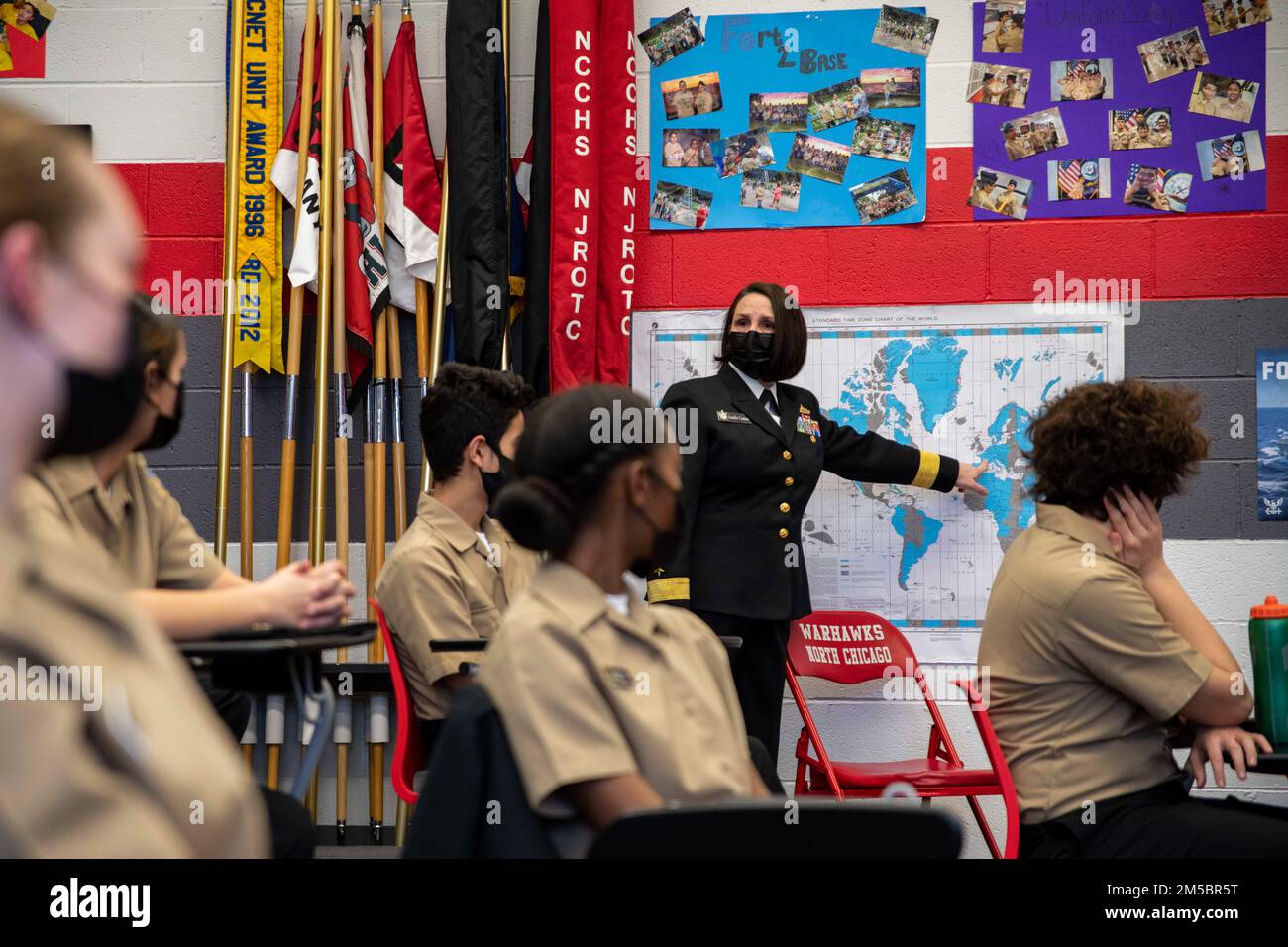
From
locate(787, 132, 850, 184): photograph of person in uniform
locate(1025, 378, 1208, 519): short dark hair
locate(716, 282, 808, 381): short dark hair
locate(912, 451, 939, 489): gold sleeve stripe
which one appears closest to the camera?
locate(1025, 378, 1208, 519): short dark hair

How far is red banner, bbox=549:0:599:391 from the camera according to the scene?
12.1ft

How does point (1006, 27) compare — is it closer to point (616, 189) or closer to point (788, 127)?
point (788, 127)

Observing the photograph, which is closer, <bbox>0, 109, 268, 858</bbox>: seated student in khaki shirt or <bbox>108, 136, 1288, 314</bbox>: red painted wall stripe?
<bbox>0, 109, 268, 858</bbox>: seated student in khaki shirt

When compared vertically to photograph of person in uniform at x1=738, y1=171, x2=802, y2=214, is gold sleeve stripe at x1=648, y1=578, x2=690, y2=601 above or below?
below

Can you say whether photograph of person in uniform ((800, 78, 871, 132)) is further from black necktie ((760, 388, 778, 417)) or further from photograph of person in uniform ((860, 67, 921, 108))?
black necktie ((760, 388, 778, 417))

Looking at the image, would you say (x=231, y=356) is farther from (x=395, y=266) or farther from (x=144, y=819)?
(x=144, y=819)

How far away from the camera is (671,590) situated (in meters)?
3.30

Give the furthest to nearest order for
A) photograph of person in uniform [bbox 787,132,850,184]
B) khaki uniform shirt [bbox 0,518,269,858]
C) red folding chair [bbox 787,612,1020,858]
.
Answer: photograph of person in uniform [bbox 787,132,850,184] < red folding chair [bbox 787,612,1020,858] < khaki uniform shirt [bbox 0,518,269,858]

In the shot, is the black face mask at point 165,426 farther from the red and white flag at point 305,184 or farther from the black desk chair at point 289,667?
the red and white flag at point 305,184

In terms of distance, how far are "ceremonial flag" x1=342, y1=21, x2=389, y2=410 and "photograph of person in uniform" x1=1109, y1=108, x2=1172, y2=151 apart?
89.0 inches

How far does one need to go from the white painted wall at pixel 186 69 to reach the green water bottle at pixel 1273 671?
2251mm

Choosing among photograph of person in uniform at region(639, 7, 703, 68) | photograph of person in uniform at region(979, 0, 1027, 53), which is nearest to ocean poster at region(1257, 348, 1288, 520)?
photograph of person in uniform at region(979, 0, 1027, 53)

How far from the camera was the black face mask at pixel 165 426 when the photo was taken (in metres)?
1.68

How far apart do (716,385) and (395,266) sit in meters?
1.11
